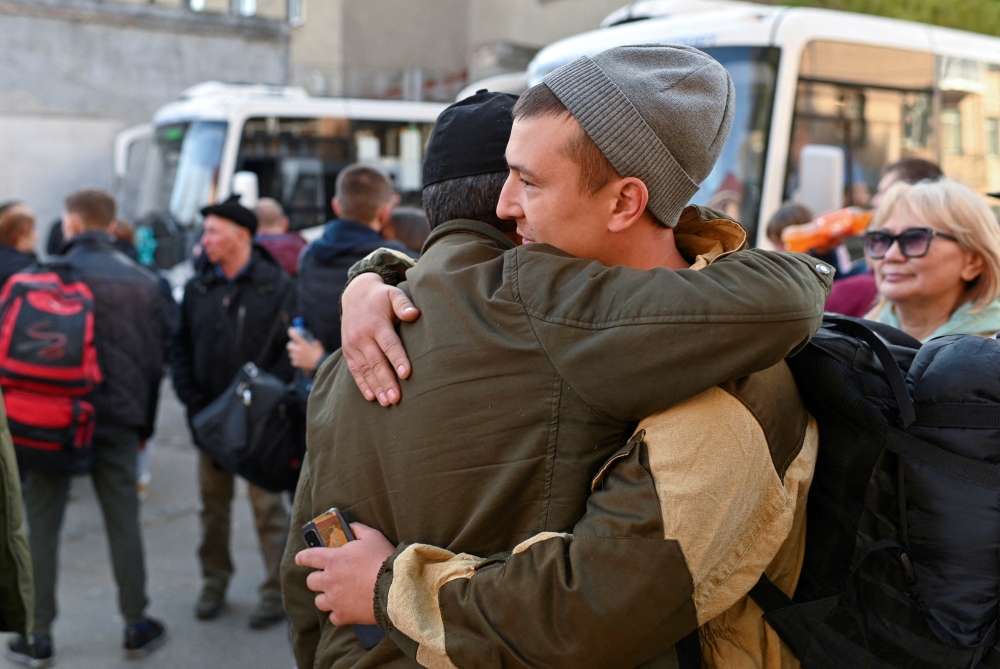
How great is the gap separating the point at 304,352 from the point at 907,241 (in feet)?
8.57

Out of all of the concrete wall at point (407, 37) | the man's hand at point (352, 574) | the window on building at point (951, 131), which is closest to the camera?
the man's hand at point (352, 574)

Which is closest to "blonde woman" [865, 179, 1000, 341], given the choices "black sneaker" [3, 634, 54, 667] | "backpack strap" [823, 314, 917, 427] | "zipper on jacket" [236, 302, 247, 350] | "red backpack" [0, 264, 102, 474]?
"backpack strap" [823, 314, 917, 427]

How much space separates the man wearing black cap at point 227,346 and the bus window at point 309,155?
6.76 metres

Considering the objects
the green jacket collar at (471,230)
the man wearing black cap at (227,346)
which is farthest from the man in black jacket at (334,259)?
the green jacket collar at (471,230)

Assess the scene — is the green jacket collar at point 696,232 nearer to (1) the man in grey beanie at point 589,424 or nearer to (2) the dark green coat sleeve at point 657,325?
(1) the man in grey beanie at point 589,424

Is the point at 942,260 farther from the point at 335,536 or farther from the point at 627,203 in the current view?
the point at 335,536

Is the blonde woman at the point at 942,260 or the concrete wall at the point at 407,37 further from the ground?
the concrete wall at the point at 407,37

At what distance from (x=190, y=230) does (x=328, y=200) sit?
5.65 ft

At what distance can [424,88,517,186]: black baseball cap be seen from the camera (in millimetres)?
1680

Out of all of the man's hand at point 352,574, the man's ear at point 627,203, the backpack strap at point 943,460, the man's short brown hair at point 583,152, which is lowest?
the man's hand at point 352,574

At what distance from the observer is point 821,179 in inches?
263

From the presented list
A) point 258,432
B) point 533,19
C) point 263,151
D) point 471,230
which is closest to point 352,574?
point 471,230

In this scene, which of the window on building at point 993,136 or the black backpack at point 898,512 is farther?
the window on building at point 993,136

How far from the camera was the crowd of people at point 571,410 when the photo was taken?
49.9 inches
